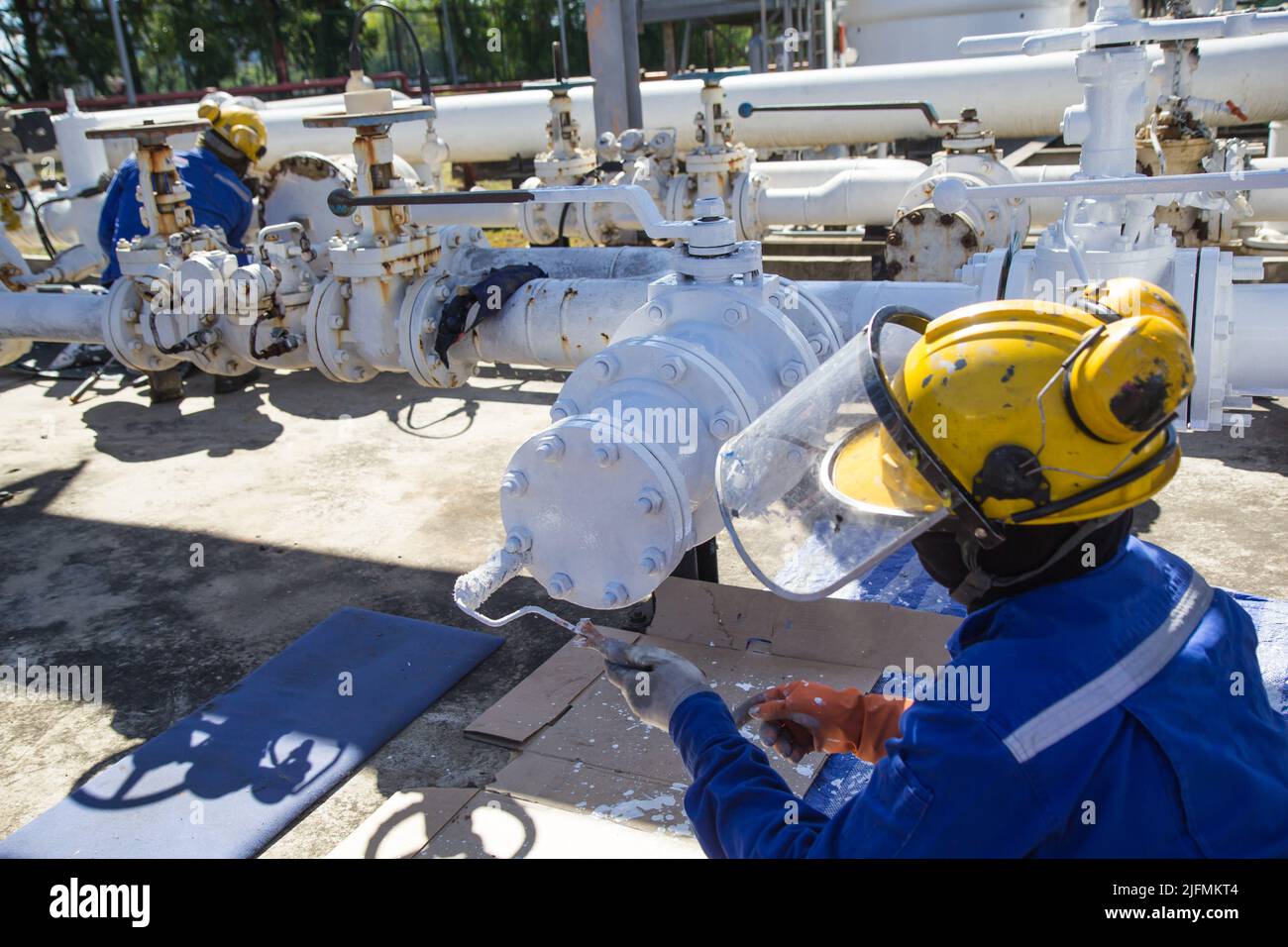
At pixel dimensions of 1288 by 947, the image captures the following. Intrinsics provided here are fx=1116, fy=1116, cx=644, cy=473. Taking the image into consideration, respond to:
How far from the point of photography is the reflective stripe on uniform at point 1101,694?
972mm

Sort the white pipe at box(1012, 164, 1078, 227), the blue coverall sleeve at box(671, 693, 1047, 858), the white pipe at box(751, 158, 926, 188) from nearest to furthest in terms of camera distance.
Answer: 1. the blue coverall sleeve at box(671, 693, 1047, 858)
2. the white pipe at box(1012, 164, 1078, 227)
3. the white pipe at box(751, 158, 926, 188)

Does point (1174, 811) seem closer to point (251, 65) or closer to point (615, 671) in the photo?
point (615, 671)

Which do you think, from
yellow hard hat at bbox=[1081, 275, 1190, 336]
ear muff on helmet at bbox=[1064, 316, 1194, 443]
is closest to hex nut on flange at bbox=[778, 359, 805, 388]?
yellow hard hat at bbox=[1081, 275, 1190, 336]

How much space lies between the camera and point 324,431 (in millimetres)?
4523

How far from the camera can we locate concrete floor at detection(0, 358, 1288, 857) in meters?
→ 2.54

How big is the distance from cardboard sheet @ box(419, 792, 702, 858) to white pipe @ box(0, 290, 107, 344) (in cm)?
198

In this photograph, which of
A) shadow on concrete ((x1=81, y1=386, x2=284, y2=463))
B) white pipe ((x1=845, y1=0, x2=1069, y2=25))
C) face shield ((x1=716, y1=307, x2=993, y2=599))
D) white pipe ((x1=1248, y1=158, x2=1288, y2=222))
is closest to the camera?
face shield ((x1=716, y1=307, x2=993, y2=599))

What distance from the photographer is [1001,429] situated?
3.37ft

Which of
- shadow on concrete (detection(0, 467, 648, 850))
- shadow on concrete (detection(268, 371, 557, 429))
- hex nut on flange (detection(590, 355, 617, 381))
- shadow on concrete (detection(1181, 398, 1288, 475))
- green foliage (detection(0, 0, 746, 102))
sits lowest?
shadow on concrete (detection(0, 467, 648, 850))

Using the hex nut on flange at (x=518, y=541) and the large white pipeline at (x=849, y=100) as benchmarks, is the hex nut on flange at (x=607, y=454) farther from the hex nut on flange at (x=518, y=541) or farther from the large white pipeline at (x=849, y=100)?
the large white pipeline at (x=849, y=100)

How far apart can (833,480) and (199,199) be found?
4.13 metres

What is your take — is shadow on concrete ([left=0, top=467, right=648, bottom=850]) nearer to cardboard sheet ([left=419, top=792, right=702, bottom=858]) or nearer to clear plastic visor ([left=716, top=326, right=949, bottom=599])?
cardboard sheet ([left=419, top=792, right=702, bottom=858])

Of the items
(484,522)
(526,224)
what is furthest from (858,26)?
(484,522)

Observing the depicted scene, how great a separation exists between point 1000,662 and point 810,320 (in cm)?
118
